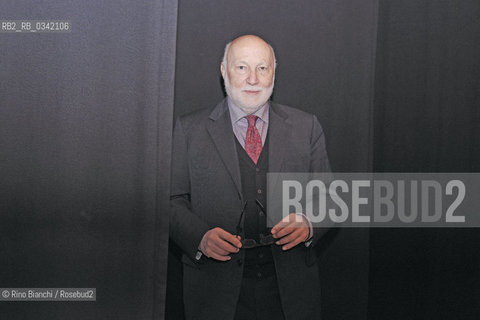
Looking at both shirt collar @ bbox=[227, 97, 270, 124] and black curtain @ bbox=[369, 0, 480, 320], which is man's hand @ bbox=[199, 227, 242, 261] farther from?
black curtain @ bbox=[369, 0, 480, 320]

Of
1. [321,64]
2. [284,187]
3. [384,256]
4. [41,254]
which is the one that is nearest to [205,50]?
[321,64]

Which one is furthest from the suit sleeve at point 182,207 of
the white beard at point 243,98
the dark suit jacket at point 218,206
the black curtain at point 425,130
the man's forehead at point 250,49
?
the black curtain at point 425,130

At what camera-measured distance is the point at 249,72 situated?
1.76 meters

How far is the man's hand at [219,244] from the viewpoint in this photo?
171 centimetres

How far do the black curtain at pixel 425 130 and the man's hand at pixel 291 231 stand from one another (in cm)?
36

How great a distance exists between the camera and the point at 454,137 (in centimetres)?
199

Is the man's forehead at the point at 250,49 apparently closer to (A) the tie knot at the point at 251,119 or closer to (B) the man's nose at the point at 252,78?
(B) the man's nose at the point at 252,78

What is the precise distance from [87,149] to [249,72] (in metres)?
0.60

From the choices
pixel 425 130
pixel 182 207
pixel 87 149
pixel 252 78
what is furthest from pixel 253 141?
→ pixel 425 130

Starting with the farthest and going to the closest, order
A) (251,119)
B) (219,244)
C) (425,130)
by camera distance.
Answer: (425,130), (251,119), (219,244)

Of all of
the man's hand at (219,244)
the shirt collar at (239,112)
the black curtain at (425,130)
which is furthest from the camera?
the black curtain at (425,130)

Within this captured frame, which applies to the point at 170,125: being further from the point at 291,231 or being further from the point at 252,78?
the point at 291,231

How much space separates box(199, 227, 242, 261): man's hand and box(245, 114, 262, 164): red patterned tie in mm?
269

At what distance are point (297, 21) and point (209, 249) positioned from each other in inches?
34.7
